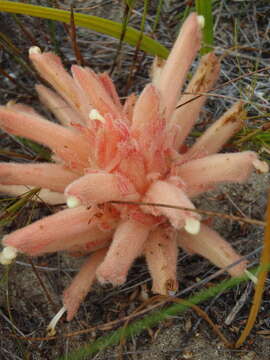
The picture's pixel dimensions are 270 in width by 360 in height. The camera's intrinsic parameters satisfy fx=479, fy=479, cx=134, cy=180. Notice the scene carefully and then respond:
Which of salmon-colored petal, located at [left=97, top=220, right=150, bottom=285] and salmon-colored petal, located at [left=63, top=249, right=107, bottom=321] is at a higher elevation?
salmon-colored petal, located at [left=97, top=220, right=150, bottom=285]

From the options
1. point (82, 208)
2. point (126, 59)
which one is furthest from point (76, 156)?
point (126, 59)

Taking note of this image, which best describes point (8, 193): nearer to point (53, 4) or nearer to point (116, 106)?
point (116, 106)

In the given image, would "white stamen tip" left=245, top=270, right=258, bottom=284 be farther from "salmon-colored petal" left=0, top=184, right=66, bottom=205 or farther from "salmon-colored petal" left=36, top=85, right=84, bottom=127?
"salmon-colored petal" left=36, top=85, right=84, bottom=127

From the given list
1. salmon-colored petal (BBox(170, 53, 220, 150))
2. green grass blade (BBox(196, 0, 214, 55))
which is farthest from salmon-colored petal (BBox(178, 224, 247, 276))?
green grass blade (BBox(196, 0, 214, 55))

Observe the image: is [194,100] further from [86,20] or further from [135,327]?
[135,327]

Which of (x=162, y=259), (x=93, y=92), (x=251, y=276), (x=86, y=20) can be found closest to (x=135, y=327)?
(x=162, y=259)

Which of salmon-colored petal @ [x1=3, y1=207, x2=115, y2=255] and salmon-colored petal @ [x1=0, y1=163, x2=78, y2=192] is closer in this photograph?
salmon-colored petal @ [x1=3, y1=207, x2=115, y2=255]
